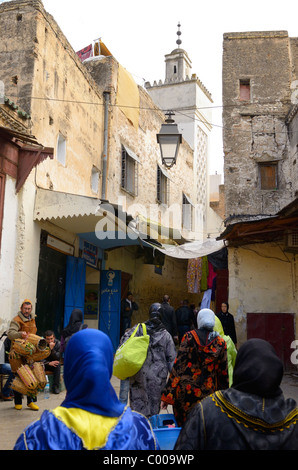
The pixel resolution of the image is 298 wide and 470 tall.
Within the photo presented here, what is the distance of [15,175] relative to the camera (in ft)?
28.9

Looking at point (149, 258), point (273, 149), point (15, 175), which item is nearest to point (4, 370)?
point (15, 175)

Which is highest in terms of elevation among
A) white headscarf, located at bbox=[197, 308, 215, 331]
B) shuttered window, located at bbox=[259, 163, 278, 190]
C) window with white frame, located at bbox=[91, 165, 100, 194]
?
shuttered window, located at bbox=[259, 163, 278, 190]

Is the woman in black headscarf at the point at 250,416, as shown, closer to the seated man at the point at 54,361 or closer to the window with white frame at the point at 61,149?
the seated man at the point at 54,361

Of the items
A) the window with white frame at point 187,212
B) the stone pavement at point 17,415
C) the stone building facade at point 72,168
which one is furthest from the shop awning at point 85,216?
the window with white frame at point 187,212

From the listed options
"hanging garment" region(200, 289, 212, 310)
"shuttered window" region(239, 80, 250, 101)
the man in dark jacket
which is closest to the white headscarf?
the man in dark jacket

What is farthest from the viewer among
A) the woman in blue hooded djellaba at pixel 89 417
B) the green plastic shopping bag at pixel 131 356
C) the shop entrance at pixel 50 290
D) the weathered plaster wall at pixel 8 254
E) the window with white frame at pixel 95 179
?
the window with white frame at pixel 95 179

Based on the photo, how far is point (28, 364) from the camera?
262 inches

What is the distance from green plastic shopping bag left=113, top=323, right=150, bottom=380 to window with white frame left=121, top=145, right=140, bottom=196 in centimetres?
1006

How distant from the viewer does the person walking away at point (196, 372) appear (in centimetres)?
386

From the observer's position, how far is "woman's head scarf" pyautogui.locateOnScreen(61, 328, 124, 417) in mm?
1938

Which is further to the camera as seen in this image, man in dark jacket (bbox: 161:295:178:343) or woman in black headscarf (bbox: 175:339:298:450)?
man in dark jacket (bbox: 161:295:178:343)

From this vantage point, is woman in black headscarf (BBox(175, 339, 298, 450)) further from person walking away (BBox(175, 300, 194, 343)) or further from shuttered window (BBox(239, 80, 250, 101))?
shuttered window (BBox(239, 80, 250, 101))

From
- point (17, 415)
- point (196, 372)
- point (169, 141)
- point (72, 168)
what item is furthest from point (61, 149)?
point (196, 372)

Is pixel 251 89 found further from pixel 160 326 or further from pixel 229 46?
pixel 160 326
